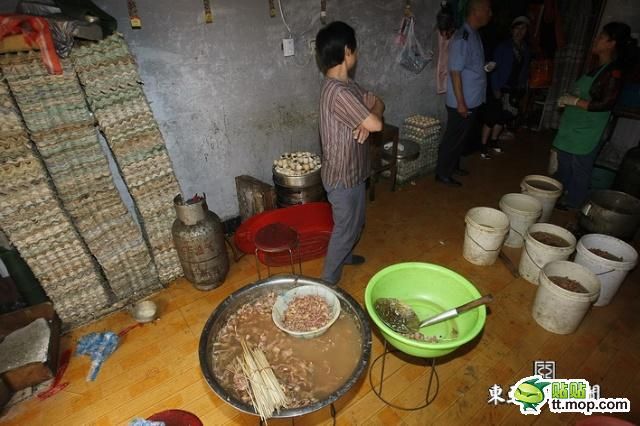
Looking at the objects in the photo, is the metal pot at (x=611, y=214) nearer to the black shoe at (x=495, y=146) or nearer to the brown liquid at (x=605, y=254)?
the brown liquid at (x=605, y=254)

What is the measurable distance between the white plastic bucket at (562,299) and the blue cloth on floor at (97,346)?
4.39 metres

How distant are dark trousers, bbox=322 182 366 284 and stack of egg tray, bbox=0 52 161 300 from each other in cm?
215

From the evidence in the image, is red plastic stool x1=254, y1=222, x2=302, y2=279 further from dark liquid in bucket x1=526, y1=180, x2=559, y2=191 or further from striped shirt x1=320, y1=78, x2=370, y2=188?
dark liquid in bucket x1=526, y1=180, x2=559, y2=191

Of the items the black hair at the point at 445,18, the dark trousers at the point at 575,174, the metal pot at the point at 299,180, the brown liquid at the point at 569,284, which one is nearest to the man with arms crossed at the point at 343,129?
the metal pot at the point at 299,180

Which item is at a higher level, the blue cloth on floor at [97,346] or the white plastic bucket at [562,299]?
the white plastic bucket at [562,299]

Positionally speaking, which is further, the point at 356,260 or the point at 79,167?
the point at 356,260

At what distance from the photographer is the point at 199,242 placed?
4.03 m

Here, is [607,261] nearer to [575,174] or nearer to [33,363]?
[575,174]

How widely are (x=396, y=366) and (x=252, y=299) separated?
159cm

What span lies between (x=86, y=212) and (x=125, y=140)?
825 mm

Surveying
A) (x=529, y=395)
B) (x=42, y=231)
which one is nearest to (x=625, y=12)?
(x=529, y=395)

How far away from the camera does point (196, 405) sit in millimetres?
3123

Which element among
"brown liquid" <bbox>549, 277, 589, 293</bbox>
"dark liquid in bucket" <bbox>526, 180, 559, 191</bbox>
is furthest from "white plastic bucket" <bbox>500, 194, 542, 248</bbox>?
"brown liquid" <bbox>549, 277, 589, 293</bbox>

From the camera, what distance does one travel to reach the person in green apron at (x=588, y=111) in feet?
14.3
